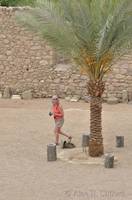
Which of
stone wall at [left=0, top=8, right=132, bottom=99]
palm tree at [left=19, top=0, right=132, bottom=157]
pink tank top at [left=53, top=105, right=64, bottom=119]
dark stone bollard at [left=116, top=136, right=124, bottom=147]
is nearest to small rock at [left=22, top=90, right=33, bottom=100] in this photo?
stone wall at [left=0, top=8, right=132, bottom=99]

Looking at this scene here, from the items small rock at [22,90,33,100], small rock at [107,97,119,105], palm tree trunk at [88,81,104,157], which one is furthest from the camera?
small rock at [22,90,33,100]

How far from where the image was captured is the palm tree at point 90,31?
13336 millimetres

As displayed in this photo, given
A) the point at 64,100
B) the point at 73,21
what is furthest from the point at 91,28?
the point at 64,100

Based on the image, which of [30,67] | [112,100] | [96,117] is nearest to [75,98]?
[112,100]

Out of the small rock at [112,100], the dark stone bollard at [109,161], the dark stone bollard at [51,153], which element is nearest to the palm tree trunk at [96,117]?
the dark stone bollard at [51,153]

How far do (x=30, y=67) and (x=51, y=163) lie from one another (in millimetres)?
8793

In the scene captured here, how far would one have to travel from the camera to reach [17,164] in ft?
43.8

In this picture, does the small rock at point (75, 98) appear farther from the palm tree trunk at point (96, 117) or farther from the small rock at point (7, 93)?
the palm tree trunk at point (96, 117)

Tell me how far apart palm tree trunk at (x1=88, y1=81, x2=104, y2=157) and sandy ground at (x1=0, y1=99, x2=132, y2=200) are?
0.58 m

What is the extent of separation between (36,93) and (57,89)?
2.49ft

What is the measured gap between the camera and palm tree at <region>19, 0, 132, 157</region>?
13336 mm

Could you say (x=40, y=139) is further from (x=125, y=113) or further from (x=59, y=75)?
(x=59, y=75)

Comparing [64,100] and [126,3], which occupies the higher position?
[126,3]

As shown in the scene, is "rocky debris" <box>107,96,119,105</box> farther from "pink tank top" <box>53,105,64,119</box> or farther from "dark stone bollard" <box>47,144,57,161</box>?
"dark stone bollard" <box>47,144,57,161</box>
